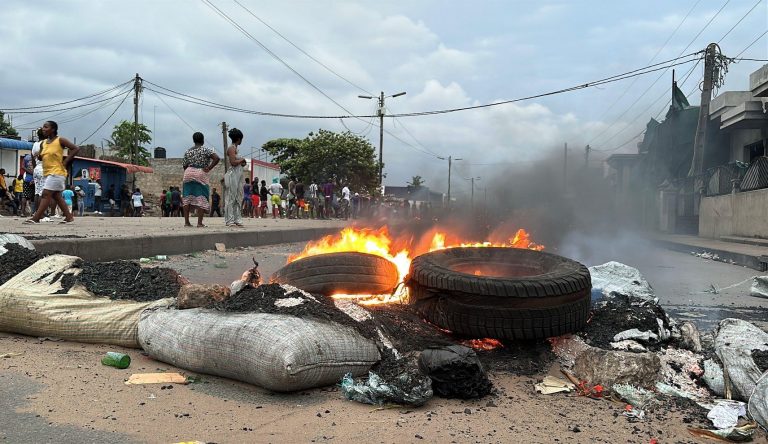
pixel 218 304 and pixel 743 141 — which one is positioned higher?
pixel 743 141

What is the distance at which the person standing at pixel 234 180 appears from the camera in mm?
10469

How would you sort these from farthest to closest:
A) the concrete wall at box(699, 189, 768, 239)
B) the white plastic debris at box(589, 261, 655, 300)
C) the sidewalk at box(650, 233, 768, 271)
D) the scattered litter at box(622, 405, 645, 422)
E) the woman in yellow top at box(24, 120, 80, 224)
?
the concrete wall at box(699, 189, 768, 239), the sidewalk at box(650, 233, 768, 271), the woman in yellow top at box(24, 120, 80, 224), the white plastic debris at box(589, 261, 655, 300), the scattered litter at box(622, 405, 645, 422)

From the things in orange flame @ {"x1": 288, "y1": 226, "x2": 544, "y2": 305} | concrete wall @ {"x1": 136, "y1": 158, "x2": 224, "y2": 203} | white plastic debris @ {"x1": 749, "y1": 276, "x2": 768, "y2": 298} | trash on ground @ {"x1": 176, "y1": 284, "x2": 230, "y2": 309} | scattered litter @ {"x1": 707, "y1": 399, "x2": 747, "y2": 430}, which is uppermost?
concrete wall @ {"x1": 136, "y1": 158, "x2": 224, "y2": 203}

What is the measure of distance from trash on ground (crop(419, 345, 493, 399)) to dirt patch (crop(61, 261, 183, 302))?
2.19 m

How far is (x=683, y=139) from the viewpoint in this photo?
26.6m

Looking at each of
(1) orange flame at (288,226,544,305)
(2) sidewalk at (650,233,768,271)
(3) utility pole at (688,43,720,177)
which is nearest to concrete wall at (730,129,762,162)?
(3) utility pole at (688,43,720,177)

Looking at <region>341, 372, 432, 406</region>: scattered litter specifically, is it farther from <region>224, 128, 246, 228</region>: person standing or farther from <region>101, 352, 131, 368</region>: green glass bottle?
<region>224, 128, 246, 228</region>: person standing

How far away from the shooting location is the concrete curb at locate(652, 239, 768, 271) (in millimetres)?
10430

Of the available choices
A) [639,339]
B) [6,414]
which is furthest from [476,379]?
[6,414]

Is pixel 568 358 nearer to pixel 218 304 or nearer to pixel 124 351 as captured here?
pixel 218 304

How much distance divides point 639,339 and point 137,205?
23.1 metres

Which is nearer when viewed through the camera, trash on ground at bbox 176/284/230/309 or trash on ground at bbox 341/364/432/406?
trash on ground at bbox 341/364/432/406

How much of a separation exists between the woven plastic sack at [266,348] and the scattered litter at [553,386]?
35.7 inches

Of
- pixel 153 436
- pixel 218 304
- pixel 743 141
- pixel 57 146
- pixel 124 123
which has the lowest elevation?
pixel 153 436
